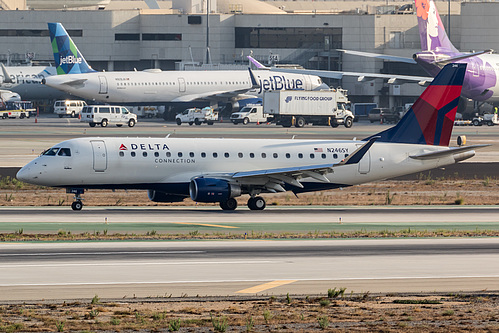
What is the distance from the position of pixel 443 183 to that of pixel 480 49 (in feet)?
297

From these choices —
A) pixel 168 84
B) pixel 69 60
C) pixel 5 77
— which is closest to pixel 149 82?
pixel 168 84

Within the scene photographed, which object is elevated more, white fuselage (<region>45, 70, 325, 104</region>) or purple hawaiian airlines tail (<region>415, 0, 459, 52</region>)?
purple hawaiian airlines tail (<region>415, 0, 459, 52</region>)

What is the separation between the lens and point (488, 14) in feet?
468

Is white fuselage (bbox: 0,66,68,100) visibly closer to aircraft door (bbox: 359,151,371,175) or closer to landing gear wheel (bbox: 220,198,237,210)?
landing gear wheel (bbox: 220,198,237,210)

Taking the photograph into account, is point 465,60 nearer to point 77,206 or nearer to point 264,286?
point 77,206

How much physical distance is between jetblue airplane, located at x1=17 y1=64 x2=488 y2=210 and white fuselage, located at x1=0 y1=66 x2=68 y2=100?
330 feet

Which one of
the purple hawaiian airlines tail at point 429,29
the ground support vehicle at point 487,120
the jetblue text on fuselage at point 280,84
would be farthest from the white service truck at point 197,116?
the ground support vehicle at point 487,120

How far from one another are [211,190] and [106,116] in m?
62.3

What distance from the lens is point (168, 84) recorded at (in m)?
117

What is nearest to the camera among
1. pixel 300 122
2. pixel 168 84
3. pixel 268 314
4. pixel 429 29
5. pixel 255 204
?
pixel 268 314

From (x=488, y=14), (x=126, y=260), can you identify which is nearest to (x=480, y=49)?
(x=488, y=14)

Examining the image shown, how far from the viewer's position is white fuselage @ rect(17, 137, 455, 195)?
4141cm

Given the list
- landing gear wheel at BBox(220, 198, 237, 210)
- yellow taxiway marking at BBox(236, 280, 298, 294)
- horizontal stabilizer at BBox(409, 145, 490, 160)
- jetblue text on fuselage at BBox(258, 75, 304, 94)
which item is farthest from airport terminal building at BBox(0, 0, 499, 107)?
yellow taxiway marking at BBox(236, 280, 298, 294)

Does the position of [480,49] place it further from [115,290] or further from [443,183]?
[115,290]
